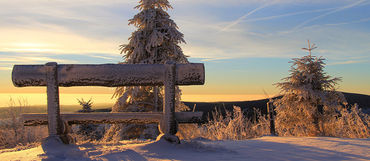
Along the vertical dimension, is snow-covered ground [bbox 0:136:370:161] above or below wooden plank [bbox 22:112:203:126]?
below

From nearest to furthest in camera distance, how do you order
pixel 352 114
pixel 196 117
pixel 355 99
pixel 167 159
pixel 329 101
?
pixel 167 159 → pixel 196 117 → pixel 329 101 → pixel 352 114 → pixel 355 99

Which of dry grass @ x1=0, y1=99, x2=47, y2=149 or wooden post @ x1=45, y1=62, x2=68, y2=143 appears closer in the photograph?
wooden post @ x1=45, y1=62, x2=68, y2=143

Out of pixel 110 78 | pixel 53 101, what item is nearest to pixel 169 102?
pixel 110 78

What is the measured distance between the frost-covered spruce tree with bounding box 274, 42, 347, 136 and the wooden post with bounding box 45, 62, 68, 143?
7.51 m

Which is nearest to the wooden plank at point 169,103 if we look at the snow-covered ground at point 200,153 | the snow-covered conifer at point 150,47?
the snow-covered ground at point 200,153

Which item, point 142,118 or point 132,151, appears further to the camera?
point 142,118

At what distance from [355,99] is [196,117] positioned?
116ft

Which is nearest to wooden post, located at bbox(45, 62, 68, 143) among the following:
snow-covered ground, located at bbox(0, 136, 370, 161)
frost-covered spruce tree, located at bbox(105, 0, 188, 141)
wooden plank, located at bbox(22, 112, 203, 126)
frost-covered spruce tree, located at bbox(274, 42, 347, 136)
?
wooden plank, located at bbox(22, 112, 203, 126)

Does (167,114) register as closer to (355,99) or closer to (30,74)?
(30,74)

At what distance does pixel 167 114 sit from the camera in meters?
5.25

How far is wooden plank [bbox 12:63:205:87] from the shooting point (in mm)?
5180

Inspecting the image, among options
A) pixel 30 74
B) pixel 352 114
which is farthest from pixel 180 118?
pixel 352 114

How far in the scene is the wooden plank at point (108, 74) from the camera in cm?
518

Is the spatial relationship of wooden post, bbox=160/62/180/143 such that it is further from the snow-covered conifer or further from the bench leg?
the snow-covered conifer
